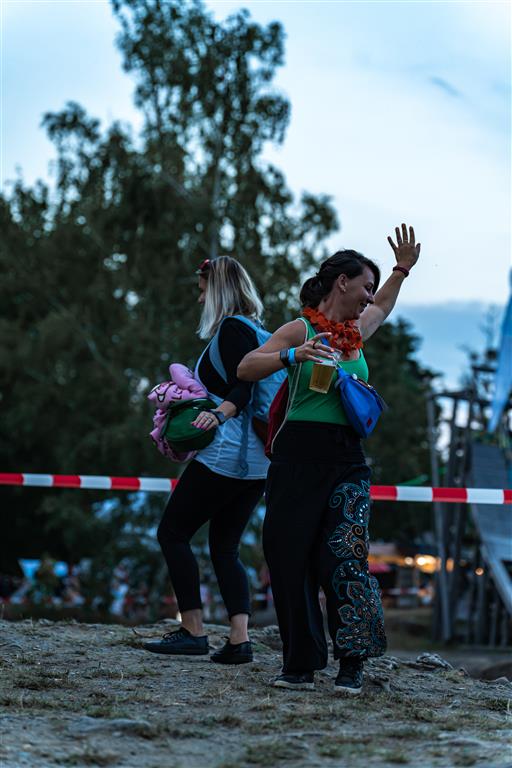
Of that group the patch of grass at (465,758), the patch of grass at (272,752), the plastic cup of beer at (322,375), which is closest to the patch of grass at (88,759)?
the patch of grass at (272,752)

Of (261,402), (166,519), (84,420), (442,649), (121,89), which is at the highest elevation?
(121,89)

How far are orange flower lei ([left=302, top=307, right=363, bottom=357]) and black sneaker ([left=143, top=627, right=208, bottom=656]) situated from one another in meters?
1.59

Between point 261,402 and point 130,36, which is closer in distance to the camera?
point 261,402

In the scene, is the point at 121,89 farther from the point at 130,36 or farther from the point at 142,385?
the point at 142,385

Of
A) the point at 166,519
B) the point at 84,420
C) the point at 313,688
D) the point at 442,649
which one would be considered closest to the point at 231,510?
the point at 166,519

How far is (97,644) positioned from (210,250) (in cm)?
2011

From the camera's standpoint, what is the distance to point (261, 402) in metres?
5.32

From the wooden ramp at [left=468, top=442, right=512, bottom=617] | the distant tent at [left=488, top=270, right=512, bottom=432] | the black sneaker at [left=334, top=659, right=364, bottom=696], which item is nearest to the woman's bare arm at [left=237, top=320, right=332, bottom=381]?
the black sneaker at [left=334, top=659, right=364, bottom=696]

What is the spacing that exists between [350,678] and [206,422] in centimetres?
121

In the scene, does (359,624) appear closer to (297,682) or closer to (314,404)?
(297,682)

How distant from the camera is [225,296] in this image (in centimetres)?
542

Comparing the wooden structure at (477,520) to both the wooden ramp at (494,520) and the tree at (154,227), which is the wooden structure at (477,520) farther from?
the tree at (154,227)

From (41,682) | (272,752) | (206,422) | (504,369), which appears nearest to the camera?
(272,752)

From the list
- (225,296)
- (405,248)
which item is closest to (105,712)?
(225,296)
